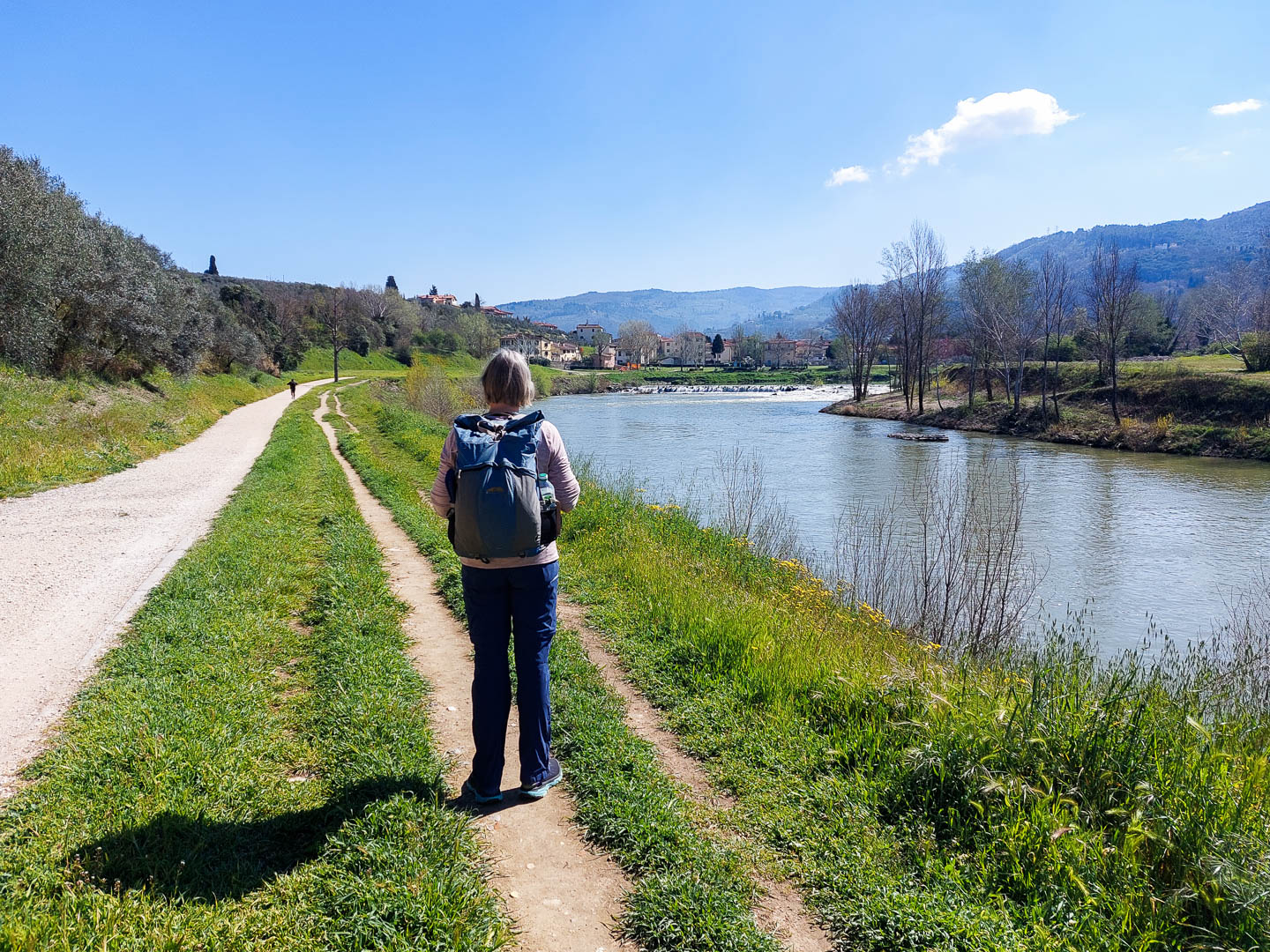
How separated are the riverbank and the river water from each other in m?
1.57

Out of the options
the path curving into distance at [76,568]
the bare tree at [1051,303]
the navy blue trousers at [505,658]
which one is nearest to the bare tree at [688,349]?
the bare tree at [1051,303]

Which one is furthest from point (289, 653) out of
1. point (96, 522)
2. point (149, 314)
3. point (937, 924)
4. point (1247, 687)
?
point (149, 314)

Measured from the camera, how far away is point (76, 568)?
7484mm

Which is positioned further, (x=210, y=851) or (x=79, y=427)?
(x=79, y=427)

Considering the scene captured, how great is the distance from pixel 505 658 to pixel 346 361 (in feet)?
270

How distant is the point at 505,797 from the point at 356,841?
2.48ft

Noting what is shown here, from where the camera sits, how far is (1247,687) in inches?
284

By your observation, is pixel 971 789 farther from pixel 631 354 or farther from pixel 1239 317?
pixel 631 354

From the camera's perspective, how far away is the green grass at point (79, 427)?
12.5 metres

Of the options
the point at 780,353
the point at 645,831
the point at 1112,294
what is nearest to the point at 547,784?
the point at 645,831

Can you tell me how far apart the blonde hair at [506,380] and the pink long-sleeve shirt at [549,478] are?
3.8 inches

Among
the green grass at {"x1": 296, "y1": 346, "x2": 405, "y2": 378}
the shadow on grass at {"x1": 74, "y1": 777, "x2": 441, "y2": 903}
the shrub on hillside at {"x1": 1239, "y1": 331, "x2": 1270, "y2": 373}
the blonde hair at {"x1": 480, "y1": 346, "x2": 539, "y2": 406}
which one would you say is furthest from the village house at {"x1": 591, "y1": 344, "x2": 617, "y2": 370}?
the shadow on grass at {"x1": 74, "y1": 777, "x2": 441, "y2": 903}

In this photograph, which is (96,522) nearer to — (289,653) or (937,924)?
(289,653)

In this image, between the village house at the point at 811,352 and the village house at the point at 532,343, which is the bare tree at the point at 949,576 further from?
the village house at the point at 811,352
